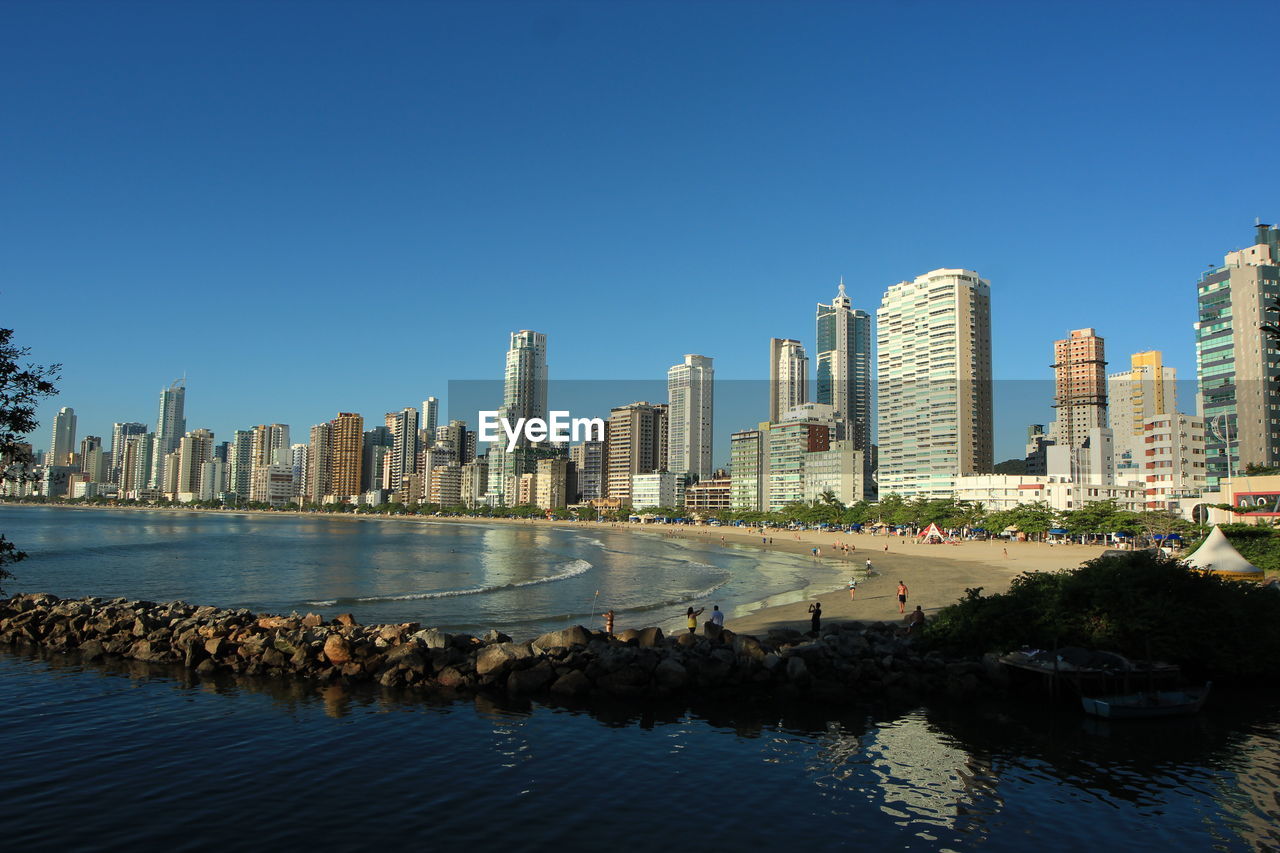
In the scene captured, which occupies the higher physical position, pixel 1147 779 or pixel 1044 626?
pixel 1044 626

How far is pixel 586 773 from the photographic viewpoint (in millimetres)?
15906

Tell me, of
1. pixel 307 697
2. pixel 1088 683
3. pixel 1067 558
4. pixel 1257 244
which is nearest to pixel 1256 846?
→ pixel 1088 683

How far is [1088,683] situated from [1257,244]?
168886 millimetres

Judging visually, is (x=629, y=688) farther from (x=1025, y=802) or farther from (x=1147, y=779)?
(x=1147, y=779)

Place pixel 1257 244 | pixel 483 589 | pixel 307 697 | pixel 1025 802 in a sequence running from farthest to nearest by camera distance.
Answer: pixel 1257 244
pixel 483 589
pixel 307 697
pixel 1025 802

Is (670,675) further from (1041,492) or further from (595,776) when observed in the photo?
(1041,492)

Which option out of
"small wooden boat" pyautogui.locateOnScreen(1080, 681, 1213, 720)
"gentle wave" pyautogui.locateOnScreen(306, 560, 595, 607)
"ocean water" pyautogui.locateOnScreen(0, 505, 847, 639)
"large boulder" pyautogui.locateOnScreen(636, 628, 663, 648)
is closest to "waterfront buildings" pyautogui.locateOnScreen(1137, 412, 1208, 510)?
"ocean water" pyautogui.locateOnScreen(0, 505, 847, 639)

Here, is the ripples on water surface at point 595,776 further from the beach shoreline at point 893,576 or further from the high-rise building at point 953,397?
the high-rise building at point 953,397

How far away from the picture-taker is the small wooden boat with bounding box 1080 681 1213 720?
68.0 ft

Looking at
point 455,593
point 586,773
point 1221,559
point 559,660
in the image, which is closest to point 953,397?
point 1221,559

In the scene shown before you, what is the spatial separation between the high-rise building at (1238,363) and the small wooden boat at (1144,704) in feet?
416

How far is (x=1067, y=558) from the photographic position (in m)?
74.0

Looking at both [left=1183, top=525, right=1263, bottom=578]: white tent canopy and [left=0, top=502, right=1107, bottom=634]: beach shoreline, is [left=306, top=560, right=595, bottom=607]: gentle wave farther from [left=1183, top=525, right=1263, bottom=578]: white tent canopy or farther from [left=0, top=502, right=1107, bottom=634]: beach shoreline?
[left=1183, top=525, right=1263, bottom=578]: white tent canopy

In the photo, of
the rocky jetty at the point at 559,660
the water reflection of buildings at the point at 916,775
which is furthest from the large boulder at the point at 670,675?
the water reflection of buildings at the point at 916,775
